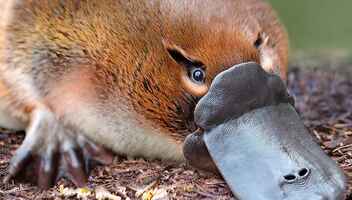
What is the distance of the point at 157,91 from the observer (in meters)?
2.06

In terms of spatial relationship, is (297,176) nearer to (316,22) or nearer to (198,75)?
(198,75)

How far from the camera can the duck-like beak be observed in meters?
1.80

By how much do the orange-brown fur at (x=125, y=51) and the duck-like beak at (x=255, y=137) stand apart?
0.21ft

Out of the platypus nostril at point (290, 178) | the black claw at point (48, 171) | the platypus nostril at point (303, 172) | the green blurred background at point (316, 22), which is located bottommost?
the platypus nostril at point (290, 178)

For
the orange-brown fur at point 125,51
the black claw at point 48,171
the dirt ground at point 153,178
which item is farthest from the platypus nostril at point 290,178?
the black claw at point 48,171

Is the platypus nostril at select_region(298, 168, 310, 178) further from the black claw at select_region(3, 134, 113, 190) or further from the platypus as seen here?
the black claw at select_region(3, 134, 113, 190)

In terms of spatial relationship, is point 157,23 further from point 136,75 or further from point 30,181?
point 30,181

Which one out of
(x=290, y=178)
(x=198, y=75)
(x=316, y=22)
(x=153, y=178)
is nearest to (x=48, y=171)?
(x=153, y=178)

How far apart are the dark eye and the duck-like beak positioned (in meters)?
0.05

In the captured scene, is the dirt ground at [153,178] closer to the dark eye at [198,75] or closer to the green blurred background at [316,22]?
the dark eye at [198,75]

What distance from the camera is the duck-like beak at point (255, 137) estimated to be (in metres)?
1.80

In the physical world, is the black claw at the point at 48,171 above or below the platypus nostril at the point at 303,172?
above

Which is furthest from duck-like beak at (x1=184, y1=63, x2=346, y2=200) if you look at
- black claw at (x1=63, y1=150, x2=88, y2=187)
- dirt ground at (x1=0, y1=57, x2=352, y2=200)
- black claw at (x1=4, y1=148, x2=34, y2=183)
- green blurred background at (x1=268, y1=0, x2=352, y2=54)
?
green blurred background at (x1=268, y1=0, x2=352, y2=54)

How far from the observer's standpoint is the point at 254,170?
6.03 feet
